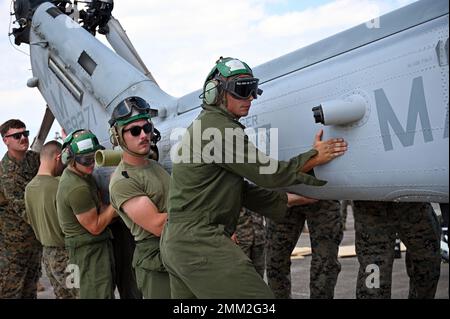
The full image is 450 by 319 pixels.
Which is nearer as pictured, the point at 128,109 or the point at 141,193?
the point at 141,193

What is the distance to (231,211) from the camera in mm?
2768

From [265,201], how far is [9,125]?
2.78m

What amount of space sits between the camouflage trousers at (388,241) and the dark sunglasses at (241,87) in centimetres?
143

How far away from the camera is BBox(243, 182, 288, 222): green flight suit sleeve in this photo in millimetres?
3074

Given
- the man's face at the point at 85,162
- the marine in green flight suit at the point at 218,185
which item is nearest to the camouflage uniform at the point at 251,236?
the man's face at the point at 85,162

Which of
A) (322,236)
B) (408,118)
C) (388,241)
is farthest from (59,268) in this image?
(408,118)

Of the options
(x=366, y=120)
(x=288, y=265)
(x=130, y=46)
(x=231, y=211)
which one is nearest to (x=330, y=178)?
(x=366, y=120)

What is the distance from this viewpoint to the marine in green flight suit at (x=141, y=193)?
316 centimetres

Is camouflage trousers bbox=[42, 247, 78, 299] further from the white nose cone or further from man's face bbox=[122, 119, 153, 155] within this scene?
the white nose cone

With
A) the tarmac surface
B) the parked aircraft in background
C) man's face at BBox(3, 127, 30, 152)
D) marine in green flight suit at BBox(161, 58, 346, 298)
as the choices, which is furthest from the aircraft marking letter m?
man's face at BBox(3, 127, 30, 152)

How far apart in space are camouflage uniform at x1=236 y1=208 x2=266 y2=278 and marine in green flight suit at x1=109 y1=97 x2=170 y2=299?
1.24 m

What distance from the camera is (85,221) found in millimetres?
3855

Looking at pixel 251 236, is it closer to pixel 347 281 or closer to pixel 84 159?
pixel 84 159
